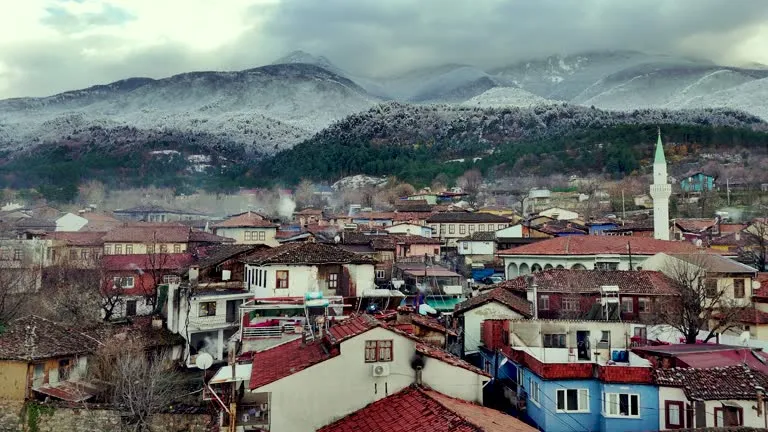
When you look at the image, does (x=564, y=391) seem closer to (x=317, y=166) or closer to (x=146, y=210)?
(x=146, y=210)

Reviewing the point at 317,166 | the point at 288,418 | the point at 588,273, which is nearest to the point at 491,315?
the point at 588,273

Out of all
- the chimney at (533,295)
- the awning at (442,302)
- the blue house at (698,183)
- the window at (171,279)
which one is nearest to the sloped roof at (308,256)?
the window at (171,279)

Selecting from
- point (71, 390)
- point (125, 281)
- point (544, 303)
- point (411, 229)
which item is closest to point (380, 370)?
point (71, 390)

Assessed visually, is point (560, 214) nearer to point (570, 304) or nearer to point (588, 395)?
point (570, 304)

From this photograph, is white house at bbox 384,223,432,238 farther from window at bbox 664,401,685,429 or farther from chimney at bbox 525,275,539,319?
window at bbox 664,401,685,429

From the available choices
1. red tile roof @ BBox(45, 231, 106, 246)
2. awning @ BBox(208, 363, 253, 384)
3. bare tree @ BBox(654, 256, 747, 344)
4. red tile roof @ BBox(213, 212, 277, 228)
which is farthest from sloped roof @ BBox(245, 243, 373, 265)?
red tile roof @ BBox(213, 212, 277, 228)

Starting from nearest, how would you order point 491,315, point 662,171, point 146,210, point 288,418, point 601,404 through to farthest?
point 288,418, point 601,404, point 491,315, point 662,171, point 146,210

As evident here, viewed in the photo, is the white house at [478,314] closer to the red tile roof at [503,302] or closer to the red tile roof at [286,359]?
the red tile roof at [503,302]

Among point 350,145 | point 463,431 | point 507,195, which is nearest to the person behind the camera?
point 463,431
